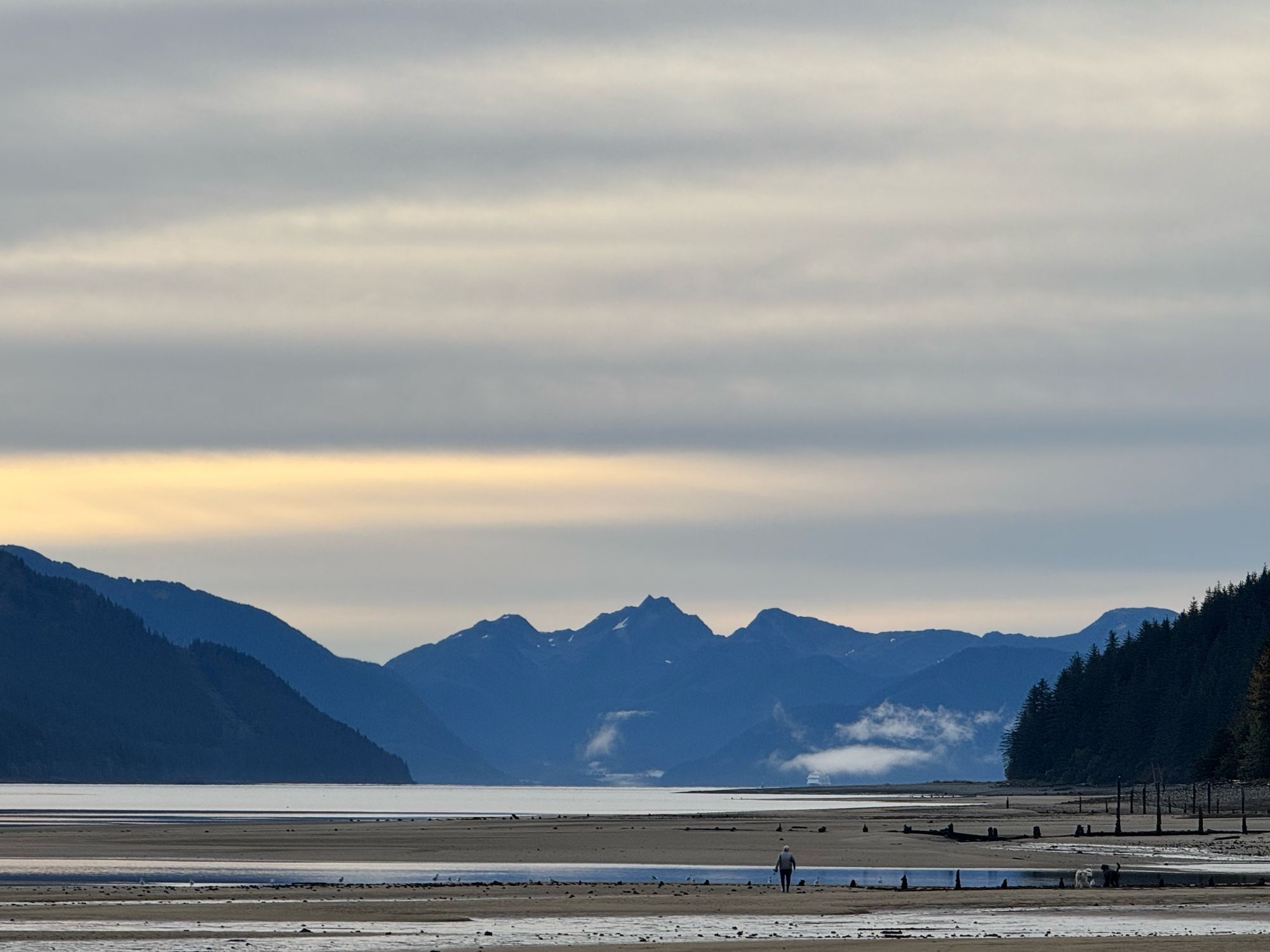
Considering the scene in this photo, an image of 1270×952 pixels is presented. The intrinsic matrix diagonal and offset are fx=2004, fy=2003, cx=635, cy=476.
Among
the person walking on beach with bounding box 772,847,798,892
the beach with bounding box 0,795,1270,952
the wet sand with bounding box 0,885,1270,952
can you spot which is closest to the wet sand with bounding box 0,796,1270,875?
the beach with bounding box 0,795,1270,952

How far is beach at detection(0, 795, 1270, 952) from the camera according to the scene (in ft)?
155

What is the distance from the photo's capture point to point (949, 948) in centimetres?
4338

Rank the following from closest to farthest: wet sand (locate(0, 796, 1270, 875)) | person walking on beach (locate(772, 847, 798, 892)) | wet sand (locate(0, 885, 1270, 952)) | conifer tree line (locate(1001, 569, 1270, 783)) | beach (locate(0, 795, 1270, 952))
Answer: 1. wet sand (locate(0, 885, 1270, 952))
2. beach (locate(0, 795, 1270, 952))
3. person walking on beach (locate(772, 847, 798, 892))
4. wet sand (locate(0, 796, 1270, 875))
5. conifer tree line (locate(1001, 569, 1270, 783))

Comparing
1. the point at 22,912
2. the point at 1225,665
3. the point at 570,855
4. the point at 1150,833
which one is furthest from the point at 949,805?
the point at 22,912

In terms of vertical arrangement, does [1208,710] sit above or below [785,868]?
above

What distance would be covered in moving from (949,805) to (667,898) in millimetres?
107872

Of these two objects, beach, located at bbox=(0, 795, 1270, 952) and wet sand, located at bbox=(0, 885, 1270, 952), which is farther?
beach, located at bbox=(0, 795, 1270, 952)

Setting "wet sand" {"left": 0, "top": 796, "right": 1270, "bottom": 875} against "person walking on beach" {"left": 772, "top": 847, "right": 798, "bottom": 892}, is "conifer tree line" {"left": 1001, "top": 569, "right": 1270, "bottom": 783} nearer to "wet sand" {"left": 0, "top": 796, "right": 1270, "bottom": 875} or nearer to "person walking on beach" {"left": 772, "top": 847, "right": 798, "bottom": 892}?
"wet sand" {"left": 0, "top": 796, "right": 1270, "bottom": 875}

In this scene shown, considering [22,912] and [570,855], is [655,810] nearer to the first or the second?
[570,855]

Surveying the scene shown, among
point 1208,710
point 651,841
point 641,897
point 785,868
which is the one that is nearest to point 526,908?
point 641,897

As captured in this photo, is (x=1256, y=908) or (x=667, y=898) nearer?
(x=1256, y=908)

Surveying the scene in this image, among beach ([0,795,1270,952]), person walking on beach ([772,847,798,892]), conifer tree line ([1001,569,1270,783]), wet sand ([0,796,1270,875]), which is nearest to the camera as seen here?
beach ([0,795,1270,952])

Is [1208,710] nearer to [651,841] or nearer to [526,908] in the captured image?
[651,841]

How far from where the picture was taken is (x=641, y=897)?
193 feet
